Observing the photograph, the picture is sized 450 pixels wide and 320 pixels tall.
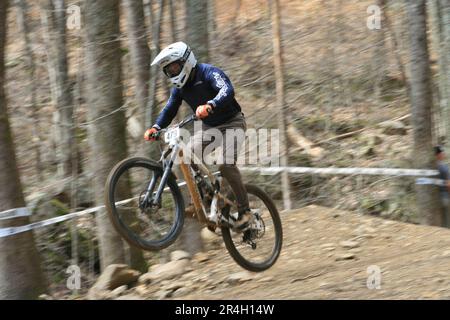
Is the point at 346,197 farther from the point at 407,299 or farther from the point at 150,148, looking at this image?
the point at 407,299

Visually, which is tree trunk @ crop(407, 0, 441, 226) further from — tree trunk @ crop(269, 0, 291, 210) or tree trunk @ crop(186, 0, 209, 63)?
tree trunk @ crop(186, 0, 209, 63)

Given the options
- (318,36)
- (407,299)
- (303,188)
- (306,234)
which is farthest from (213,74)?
(318,36)

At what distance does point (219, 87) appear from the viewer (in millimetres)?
5953

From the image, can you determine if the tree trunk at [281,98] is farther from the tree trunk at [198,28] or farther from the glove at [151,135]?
the glove at [151,135]

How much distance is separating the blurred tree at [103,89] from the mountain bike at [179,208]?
56 cm

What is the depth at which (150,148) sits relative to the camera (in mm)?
8930

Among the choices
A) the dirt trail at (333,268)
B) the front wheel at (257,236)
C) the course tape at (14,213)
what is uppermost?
the course tape at (14,213)

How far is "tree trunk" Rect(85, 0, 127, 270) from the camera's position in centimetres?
797

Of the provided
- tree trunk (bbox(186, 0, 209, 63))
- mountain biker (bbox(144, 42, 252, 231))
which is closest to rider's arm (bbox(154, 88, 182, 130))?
mountain biker (bbox(144, 42, 252, 231))

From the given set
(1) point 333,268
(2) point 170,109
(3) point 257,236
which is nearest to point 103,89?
(2) point 170,109

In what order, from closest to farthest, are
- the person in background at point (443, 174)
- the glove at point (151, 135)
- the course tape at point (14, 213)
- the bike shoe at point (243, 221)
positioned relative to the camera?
the glove at point (151, 135) < the course tape at point (14, 213) < the bike shoe at point (243, 221) < the person in background at point (443, 174)

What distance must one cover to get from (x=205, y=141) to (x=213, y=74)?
70cm

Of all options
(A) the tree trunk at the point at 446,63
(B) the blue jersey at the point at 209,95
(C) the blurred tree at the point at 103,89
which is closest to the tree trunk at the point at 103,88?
(C) the blurred tree at the point at 103,89

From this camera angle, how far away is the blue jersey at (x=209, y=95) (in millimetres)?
5887
